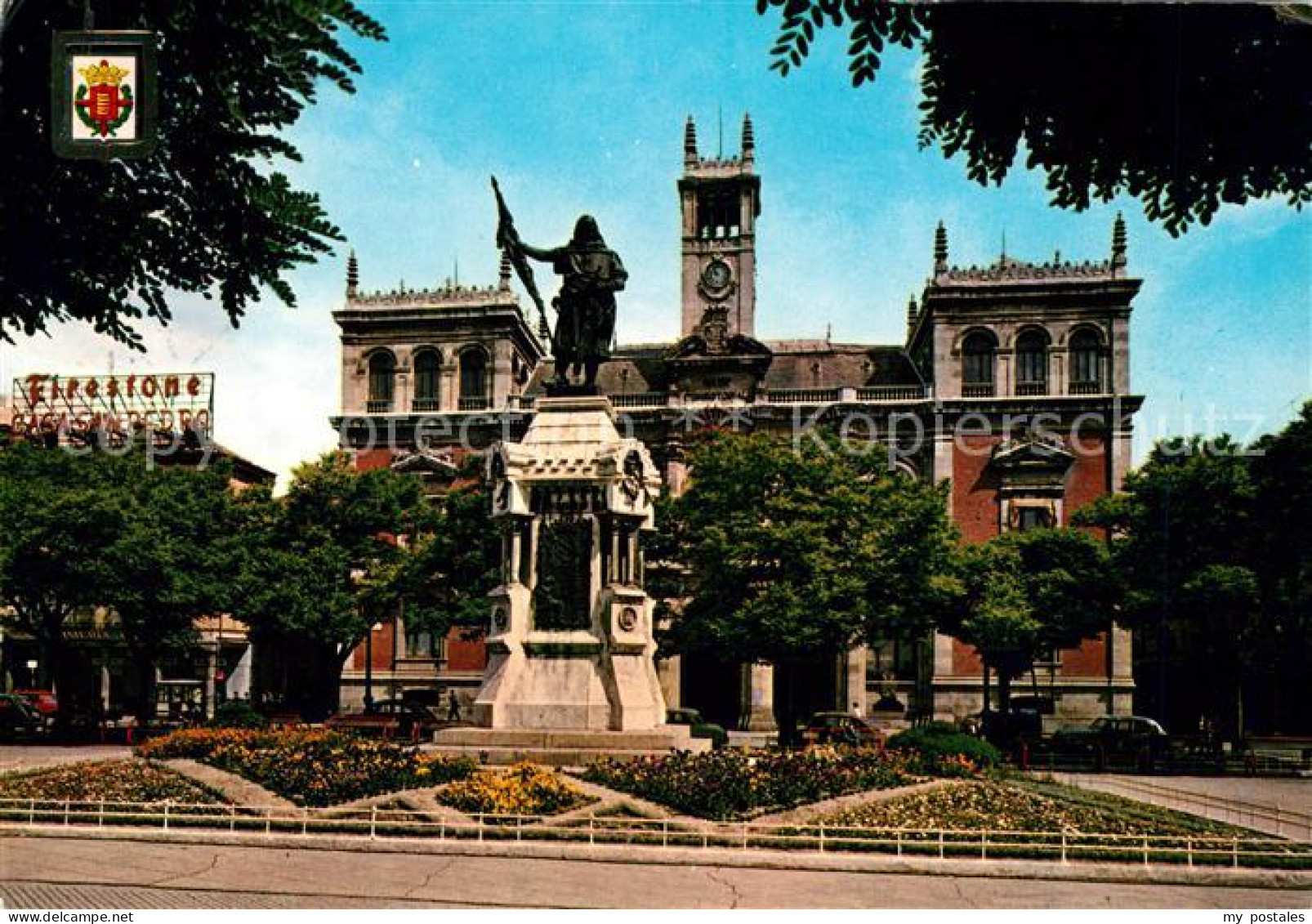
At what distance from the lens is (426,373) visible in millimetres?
60500

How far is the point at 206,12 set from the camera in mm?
8641

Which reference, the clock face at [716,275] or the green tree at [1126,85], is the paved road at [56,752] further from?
the clock face at [716,275]

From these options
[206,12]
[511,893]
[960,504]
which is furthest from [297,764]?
[960,504]

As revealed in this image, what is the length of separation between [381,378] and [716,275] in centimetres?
1734

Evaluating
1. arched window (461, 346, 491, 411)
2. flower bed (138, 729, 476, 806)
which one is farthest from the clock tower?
flower bed (138, 729, 476, 806)

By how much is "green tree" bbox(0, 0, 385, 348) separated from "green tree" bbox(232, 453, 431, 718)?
110 feet

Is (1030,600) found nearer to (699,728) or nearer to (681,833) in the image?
(699,728)

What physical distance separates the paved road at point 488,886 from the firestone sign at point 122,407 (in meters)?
41.9

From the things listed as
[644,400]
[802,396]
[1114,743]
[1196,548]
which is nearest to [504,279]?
[644,400]

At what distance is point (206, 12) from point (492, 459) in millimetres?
13572

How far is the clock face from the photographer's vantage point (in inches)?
2470

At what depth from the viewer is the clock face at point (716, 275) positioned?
6275cm

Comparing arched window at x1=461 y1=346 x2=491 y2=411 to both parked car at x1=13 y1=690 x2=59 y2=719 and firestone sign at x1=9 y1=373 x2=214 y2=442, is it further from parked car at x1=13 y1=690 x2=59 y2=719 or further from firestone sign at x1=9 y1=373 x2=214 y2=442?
parked car at x1=13 y1=690 x2=59 y2=719

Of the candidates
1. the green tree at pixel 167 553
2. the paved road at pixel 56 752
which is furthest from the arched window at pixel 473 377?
the paved road at pixel 56 752
